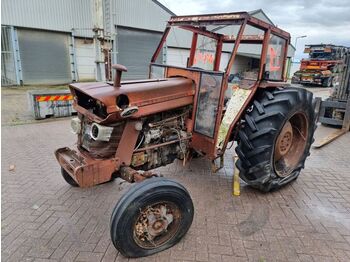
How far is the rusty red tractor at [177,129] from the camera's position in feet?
7.69

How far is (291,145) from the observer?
154 inches

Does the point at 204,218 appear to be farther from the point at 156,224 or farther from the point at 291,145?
the point at 291,145

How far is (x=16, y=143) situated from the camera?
525cm

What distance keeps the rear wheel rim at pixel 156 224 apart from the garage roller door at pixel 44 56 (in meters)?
13.3

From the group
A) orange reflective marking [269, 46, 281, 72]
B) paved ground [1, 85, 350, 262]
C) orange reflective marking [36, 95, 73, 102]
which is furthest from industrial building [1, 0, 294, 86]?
orange reflective marking [269, 46, 281, 72]

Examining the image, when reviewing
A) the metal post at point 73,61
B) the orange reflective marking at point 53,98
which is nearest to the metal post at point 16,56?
the metal post at point 73,61

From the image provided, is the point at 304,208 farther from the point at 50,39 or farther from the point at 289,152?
the point at 50,39

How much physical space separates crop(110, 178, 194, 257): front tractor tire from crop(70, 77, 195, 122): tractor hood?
0.80 meters

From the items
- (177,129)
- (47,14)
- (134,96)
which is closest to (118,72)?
(134,96)

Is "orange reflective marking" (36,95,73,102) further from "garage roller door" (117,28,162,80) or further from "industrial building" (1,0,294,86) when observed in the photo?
"garage roller door" (117,28,162,80)

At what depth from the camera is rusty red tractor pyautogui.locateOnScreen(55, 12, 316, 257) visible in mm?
2344

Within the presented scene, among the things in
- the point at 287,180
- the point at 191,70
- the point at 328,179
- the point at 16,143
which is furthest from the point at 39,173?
Answer: the point at 328,179

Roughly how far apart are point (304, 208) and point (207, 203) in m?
1.17

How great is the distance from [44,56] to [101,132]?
13.0 meters
